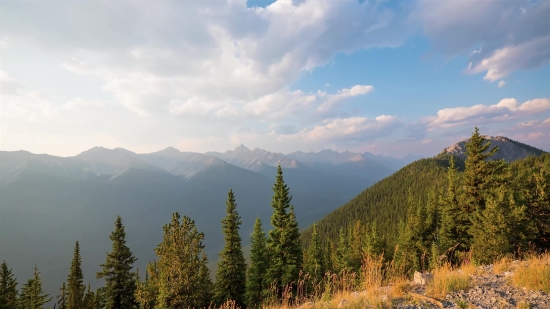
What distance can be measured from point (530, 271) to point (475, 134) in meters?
24.5

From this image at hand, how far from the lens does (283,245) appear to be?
26.8 metres

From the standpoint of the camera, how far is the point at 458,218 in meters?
27.1

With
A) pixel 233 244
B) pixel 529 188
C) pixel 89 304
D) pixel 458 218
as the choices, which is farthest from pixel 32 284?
pixel 529 188

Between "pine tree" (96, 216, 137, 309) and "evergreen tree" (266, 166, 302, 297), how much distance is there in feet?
59.8

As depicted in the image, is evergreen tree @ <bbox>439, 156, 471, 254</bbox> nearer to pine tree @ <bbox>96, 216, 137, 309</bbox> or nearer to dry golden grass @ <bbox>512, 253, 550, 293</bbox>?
dry golden grass @ <bbox>512, 253, 550, 293</bbox>

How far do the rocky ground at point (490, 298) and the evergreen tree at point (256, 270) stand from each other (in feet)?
79.6

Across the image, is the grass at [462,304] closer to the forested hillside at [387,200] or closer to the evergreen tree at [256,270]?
the evergreen tree at [256,270]

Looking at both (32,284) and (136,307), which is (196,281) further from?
(32,284)

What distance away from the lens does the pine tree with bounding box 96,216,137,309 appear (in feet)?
95.9

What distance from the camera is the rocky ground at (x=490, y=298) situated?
5516 mm

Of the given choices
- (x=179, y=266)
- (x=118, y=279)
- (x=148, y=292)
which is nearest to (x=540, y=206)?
(x=179, y=266)

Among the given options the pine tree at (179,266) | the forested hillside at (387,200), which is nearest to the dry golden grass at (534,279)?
the pine tree at (179,266)

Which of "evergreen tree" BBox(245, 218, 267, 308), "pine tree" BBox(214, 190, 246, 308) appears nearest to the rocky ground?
"pine tree" BBox(214, 190, 246, 308)

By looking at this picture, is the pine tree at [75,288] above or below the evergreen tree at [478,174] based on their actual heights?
below
